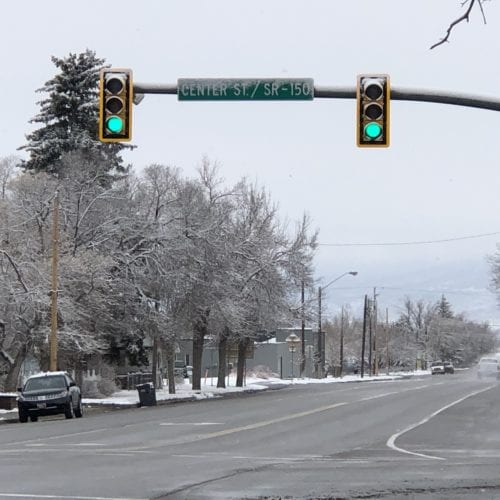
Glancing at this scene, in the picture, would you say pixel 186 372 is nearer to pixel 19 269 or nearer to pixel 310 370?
pixel 310 370

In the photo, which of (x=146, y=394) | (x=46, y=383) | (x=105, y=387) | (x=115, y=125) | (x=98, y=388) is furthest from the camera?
(x=105, y=387)

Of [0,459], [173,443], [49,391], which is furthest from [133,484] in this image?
[49,391]

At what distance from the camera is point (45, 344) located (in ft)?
135

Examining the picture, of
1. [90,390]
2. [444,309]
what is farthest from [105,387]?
[444,309]

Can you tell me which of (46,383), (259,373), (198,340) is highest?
(198,340)

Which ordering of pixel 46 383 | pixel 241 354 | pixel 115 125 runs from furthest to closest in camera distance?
pixel 241 354 < pixel 46 383 < pixel 115 125

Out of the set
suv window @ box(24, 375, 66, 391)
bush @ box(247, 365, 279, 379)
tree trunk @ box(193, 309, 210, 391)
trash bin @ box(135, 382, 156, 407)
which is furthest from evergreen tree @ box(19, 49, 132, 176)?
bush @ box(247, 365, 279, 379)

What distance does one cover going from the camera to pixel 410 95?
14.3 metres

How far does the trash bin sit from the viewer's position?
40.8m

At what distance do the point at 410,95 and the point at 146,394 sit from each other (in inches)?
1124

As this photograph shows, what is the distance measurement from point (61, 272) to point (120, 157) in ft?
69.5

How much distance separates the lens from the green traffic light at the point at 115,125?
13.9m

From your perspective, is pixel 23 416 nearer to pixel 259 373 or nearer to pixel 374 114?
pixel 374 114

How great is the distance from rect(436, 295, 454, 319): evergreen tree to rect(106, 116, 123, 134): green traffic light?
172 meters
